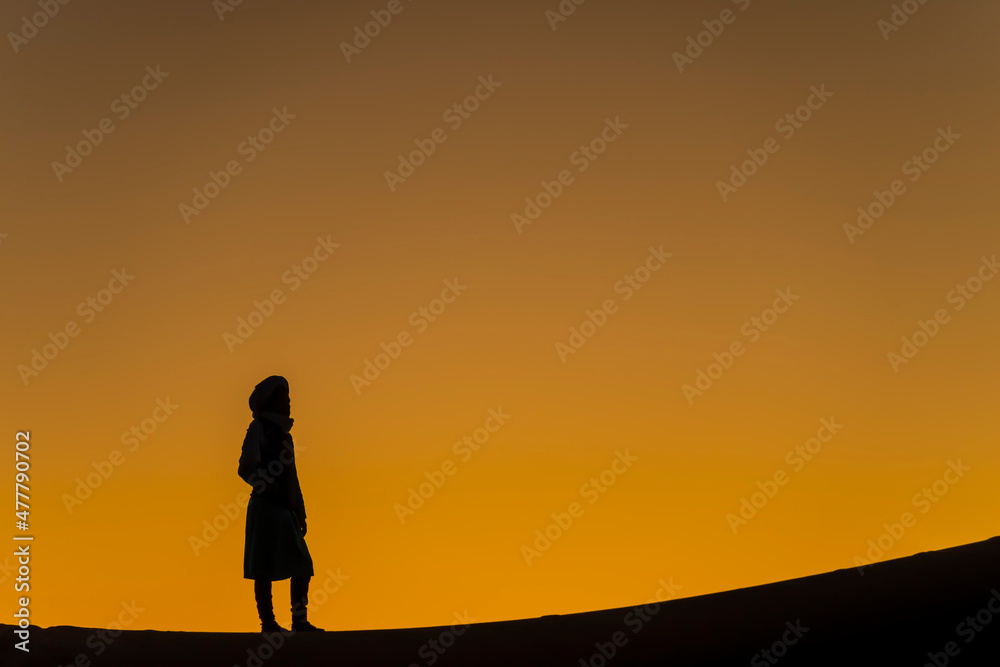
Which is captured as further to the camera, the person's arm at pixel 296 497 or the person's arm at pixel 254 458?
the person's arm at pixel 296 497

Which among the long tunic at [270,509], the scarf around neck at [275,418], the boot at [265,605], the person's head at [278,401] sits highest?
the person's head at [278,401]

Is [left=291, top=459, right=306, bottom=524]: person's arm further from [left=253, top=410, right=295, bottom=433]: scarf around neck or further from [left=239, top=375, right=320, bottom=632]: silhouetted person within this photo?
[left=253, top=410, right=295, bottom=433]: scarf around neck

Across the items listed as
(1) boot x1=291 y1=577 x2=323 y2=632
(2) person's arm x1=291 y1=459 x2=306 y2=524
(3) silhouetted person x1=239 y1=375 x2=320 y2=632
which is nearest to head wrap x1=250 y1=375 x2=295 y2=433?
(3) silhouetted person x1=239 y1=375 x2=320 y2=632

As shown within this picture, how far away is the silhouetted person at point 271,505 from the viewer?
3.45 m

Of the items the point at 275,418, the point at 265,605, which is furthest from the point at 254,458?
the point at 265,605

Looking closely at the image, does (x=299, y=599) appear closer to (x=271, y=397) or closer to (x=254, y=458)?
(x=254, y=458)

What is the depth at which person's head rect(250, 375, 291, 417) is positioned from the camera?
137 inches

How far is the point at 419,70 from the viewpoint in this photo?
5.78 metres

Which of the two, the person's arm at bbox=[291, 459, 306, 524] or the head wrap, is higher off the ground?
the head wrap

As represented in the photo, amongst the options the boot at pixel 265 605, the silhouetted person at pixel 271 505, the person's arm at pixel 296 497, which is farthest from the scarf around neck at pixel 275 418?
the boot at pixel 265 605

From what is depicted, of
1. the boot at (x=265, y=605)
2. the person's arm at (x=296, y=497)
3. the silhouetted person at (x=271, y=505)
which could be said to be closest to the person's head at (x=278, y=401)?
the silhouetted person at (x=271, y=505)

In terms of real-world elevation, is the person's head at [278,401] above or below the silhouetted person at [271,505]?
above

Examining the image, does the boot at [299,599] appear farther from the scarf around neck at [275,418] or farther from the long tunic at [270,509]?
the scarf around neck at [275,418]

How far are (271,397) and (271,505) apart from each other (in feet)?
1.55
